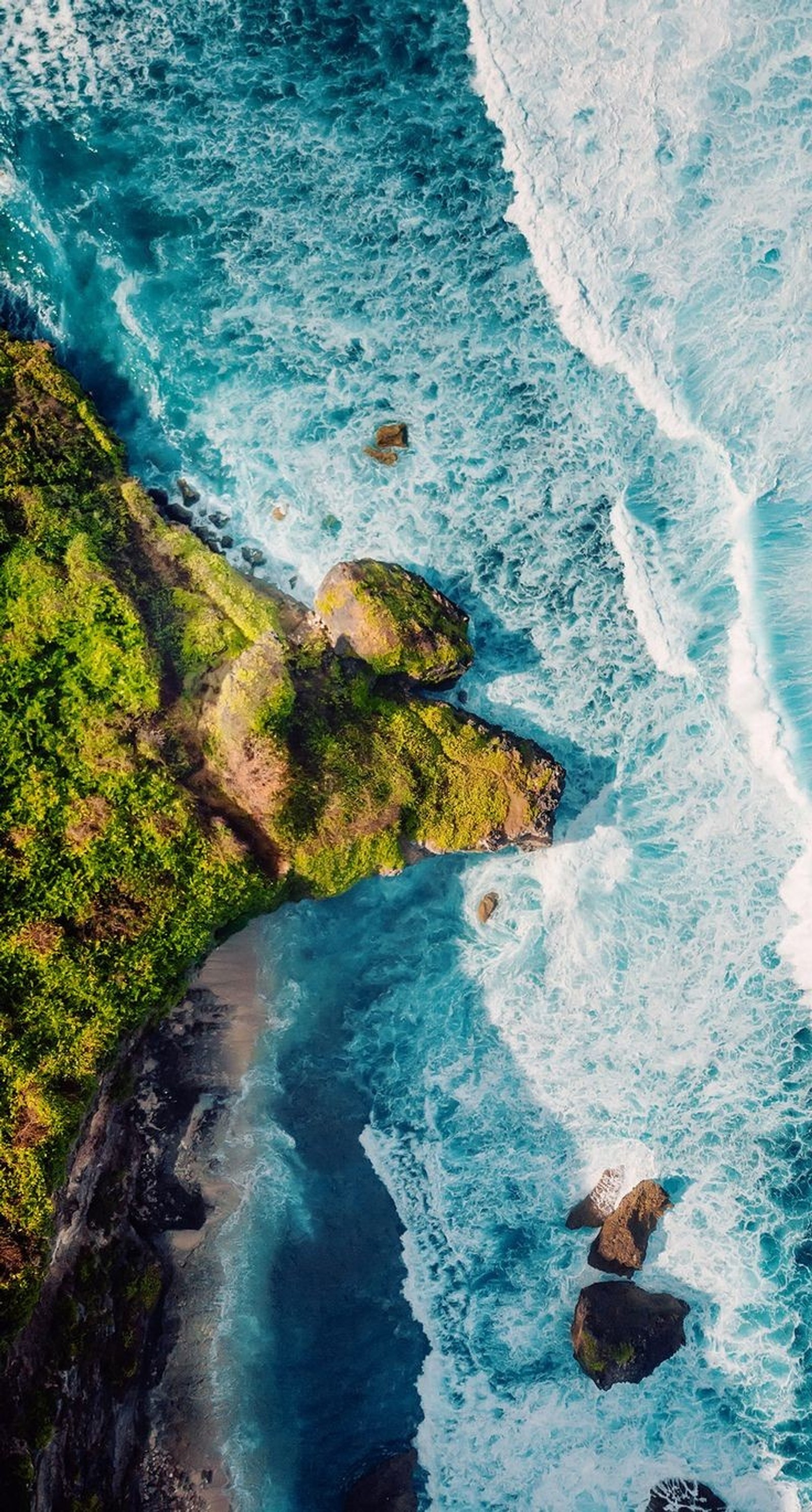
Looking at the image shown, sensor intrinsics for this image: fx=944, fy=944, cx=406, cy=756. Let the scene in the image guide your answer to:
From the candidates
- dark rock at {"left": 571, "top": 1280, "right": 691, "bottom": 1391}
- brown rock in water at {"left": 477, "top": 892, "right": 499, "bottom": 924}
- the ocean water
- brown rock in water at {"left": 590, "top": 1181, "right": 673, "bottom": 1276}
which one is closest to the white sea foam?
the ocean water

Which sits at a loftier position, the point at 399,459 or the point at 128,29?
the point at 128,29

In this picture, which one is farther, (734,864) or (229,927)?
(734,864)

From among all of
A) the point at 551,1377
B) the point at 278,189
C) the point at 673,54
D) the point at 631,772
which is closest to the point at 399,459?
the point at 278,189

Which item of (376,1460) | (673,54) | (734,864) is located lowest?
(376,1460)

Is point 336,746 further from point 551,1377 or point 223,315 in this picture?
point 551,1377

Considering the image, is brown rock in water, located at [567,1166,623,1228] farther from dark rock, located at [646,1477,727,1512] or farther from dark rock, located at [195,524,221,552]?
dark rock, located at [195,524,221,552]
